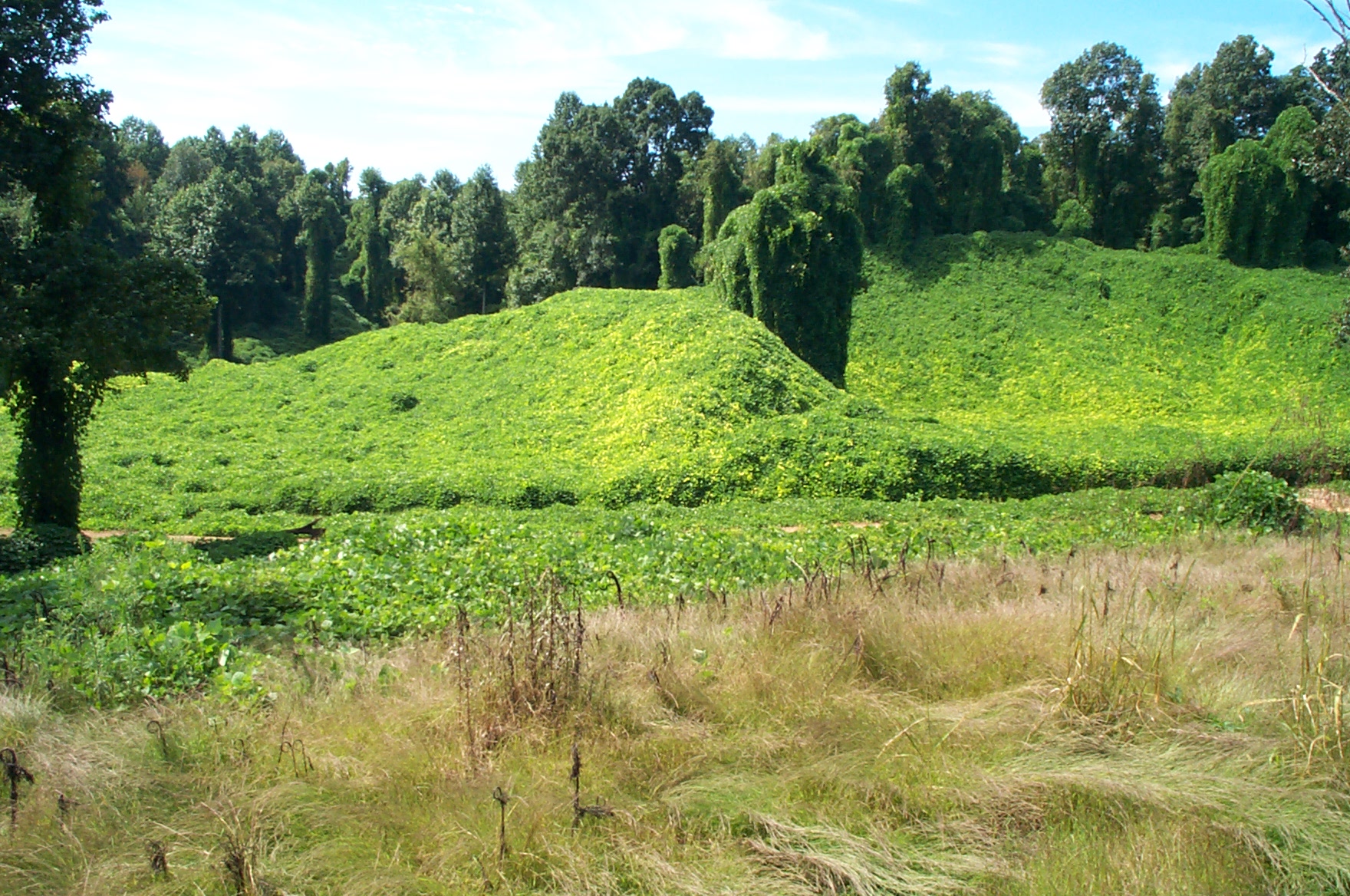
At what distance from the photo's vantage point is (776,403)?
18.6 meters

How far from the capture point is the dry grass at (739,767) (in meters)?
2.74

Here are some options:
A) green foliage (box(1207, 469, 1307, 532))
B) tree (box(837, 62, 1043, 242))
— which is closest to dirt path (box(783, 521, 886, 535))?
green foliage (box(1207, 469, 1307, 532))

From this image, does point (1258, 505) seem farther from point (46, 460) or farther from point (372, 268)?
point (372, 268)

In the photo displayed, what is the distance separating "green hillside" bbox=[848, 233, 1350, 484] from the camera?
84.7 ft

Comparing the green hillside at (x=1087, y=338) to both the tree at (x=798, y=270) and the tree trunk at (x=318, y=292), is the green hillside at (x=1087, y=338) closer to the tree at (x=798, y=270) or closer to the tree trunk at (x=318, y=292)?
the tree at (x=798, y=270)

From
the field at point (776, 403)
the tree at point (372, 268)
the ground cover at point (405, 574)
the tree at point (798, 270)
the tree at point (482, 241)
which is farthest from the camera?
the tree at point (372, 268)

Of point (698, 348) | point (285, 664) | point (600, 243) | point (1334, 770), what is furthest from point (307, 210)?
point (1334, 770)

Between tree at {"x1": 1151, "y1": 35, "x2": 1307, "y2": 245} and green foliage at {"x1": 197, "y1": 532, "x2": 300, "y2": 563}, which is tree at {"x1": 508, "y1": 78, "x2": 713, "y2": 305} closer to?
tree at {"x1": 1151, "y1": 35, "x2": 1307, "y2": 245}

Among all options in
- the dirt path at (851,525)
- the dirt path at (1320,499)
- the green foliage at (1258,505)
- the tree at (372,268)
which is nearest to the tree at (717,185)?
the tree at (372,268)

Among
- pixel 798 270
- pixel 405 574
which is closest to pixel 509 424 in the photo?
pixel 798 270

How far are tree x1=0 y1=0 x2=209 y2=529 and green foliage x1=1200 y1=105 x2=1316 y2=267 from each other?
1288 inches

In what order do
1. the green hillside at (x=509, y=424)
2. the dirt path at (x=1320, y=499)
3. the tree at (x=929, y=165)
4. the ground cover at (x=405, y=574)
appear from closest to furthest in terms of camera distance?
the ground cover at (x=405, y=574) < the dirt path at (x=1320, y=499) < the green hillside at (x=509, y=424) < the tree at (x=929, y=165)

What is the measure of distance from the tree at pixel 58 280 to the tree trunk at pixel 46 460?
0.01 metres

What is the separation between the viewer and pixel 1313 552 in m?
6.36
